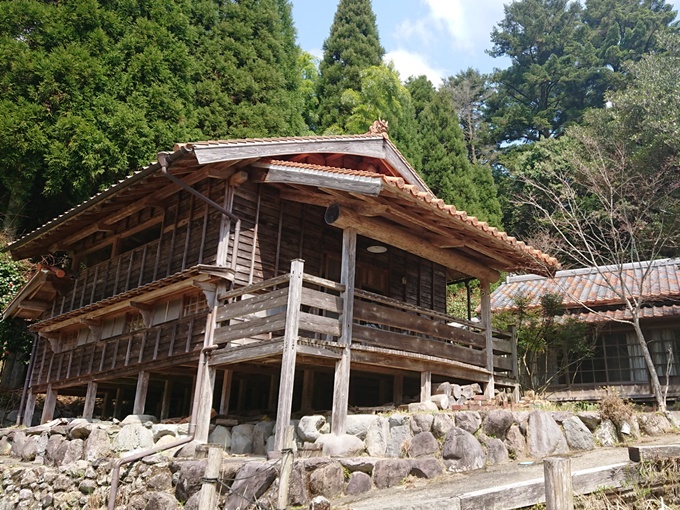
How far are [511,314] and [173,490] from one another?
10135 millimetres

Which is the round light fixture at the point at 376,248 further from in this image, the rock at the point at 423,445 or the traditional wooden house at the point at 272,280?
the rock at the point at 423,445

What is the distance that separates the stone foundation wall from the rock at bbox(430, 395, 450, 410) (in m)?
0.69

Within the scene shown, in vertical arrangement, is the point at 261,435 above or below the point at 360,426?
below

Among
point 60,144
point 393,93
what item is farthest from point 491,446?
point 393,93

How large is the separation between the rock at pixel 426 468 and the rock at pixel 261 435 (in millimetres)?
2704

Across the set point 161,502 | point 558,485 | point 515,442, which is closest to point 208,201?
point 161,502

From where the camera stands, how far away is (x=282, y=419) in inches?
320

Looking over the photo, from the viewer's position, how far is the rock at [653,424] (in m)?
9.74

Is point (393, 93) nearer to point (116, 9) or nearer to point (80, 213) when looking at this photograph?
point (116, 9)

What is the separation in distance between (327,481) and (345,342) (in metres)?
2.32

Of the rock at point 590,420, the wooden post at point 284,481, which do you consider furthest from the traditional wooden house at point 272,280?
the rock at point 590,420

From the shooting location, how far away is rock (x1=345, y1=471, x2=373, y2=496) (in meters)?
7.55

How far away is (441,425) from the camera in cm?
853

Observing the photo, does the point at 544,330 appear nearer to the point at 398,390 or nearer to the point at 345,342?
the point at 398,390
